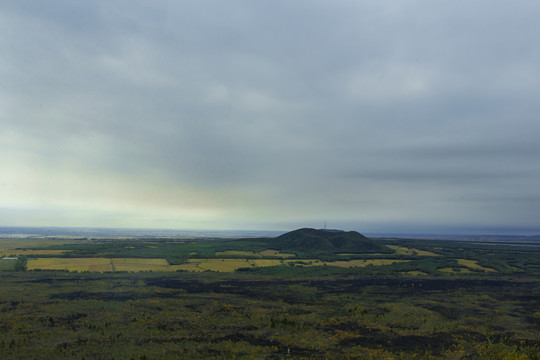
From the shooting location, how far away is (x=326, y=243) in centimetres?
15975

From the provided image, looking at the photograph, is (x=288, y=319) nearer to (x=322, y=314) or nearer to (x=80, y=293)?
(x=322, y=314)

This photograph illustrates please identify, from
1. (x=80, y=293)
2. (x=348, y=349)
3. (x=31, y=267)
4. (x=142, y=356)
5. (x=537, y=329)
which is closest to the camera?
(x=142, y=356)

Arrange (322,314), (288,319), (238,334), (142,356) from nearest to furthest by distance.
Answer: (142,356) → (238,334) → (288,319) → (322,314)

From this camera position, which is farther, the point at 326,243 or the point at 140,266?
the point at 326,243

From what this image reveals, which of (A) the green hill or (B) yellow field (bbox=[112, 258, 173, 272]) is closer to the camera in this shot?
(B) yellow field (bbox=[112, 258, 173, 272])

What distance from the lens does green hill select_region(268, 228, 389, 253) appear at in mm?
151250

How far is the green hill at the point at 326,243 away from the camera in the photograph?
151 metres

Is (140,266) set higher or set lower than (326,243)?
higher

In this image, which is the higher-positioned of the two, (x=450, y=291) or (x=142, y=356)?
(x=142, y=356)

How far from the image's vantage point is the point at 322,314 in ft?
134

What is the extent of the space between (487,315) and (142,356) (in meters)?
42.0

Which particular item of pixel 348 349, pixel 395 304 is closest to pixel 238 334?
pixel 348 349

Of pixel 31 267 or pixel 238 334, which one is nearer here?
pixel 238 334

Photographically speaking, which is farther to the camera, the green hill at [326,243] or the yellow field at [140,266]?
the green hill at [326,243]
